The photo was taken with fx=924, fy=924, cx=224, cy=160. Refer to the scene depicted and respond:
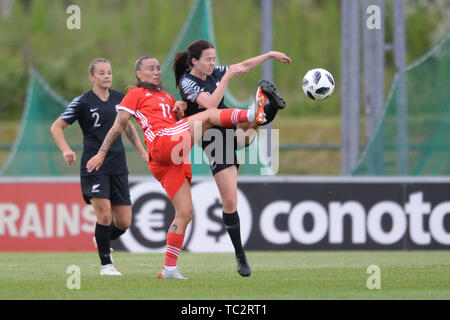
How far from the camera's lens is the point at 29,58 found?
129 feet

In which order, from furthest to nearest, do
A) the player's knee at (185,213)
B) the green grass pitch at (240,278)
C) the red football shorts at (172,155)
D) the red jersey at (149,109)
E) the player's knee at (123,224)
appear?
the player's knee at (123,224) → the red jersey at (149,109) → the player's knee at (185,213) → the red football shorts at (172,155) → the green grass pitch at (240,278)

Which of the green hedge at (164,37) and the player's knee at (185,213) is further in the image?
the green hedge at (164,37)

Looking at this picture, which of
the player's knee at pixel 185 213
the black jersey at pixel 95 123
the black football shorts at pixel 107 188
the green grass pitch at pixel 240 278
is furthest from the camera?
the black jersey at pixel 95 123

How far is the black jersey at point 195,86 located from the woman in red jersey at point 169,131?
138mm

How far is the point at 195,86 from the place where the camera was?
8.78 metres

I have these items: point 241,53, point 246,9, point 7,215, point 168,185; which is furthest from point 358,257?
point 246,9

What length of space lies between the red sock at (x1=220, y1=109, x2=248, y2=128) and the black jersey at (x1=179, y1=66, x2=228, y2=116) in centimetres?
43

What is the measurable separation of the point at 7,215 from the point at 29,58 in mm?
26175

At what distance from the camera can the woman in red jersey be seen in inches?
333

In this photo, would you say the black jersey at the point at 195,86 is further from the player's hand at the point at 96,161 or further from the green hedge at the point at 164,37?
the green hedge at the point at 164,37

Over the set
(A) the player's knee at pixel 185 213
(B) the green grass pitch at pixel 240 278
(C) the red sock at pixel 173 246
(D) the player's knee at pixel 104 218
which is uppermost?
(A) the player's knee at pixel 185 213

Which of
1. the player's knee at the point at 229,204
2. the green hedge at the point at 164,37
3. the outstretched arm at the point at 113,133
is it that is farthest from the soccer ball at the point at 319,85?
the green hedge at the point at 164,37

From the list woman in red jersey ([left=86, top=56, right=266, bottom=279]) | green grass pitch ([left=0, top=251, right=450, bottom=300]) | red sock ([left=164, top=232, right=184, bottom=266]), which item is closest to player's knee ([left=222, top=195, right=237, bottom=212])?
woman in red jersey ([left=86, top=56, right=266, bottom=279])

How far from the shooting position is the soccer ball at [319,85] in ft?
29.7
